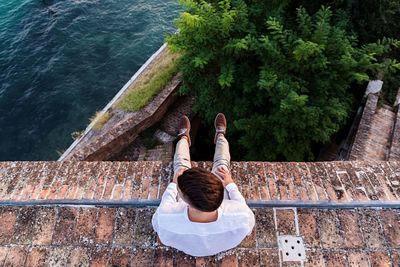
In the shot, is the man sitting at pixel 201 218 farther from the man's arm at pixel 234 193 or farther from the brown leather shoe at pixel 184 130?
the brown leather shoe at pixel 184 130

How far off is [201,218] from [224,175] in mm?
698

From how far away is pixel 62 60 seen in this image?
47.5ft

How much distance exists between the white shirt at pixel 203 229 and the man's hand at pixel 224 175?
1.21ft

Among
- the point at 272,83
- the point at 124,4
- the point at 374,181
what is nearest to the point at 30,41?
the point at 124,4

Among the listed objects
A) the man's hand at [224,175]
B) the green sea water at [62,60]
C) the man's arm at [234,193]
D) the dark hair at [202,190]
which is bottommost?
the green sea water at [62,60]

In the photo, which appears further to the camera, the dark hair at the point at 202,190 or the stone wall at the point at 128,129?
the stone wall at the point at 128,129

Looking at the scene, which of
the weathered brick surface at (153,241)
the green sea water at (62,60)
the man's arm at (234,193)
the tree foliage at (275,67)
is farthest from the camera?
the green sea water at (62,60)

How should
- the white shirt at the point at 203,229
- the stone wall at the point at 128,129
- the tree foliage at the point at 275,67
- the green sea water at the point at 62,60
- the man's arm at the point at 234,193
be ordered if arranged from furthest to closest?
the green sea water at the point at 62,60 < the stone wall at the point at 128,129 < the tree foliage at the point at 275,67 < the man's arm at the point at 234,193 < the white shirt at the point at 203,229

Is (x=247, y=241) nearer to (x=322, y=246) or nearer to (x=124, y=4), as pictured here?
(x=322, y=246)

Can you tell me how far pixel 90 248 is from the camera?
11.5 ft

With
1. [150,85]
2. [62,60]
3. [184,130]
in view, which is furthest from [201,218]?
[62,60]

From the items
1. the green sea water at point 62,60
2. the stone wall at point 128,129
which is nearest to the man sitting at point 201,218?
the stone wall at point 128,129

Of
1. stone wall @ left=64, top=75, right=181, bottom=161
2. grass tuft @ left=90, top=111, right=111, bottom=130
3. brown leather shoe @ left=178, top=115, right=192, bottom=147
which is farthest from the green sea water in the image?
brown leather shoe @ left=178, top=115, right=192, bottom=147

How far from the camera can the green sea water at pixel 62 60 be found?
12.5 metres
